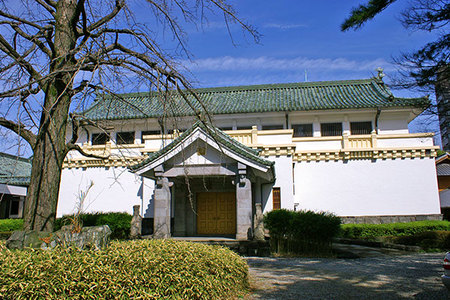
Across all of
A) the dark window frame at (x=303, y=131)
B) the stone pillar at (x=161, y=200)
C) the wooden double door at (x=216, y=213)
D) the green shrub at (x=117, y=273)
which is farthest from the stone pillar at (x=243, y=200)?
the dark window frame at (x=303, y=131)

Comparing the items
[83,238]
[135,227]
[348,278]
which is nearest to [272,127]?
[135,227]

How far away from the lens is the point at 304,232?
47.9 feet

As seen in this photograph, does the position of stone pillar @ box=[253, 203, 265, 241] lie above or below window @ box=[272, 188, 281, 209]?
below

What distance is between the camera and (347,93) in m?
27.8

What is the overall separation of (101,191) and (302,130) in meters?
14.6

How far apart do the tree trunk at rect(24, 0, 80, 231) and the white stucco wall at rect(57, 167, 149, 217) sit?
16551 mm

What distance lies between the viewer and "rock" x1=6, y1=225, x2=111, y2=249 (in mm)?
6547

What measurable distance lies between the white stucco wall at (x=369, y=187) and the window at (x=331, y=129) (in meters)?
2.49

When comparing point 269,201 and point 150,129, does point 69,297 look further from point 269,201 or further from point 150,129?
point 150,129

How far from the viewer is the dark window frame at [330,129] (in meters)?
25.0

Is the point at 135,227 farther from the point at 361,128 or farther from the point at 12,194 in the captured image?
the point at 361,128

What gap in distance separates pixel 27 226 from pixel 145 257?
261 cm

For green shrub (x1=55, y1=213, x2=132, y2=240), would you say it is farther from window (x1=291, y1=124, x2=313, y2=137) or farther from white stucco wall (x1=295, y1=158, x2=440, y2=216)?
window (x1=291, y1=124, x2=313, y2=137)

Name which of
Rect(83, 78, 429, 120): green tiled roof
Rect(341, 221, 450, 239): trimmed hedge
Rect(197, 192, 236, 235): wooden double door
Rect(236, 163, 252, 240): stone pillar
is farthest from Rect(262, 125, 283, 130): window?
Rect(236, 163, 252, 240): stone pillar
